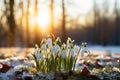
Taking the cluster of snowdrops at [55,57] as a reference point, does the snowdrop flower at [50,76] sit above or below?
below

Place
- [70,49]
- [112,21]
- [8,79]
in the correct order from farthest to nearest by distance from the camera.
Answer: [112,21]
[70,49]
[8,79]

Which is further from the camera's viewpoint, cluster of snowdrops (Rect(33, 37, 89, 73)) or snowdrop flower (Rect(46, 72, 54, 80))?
cluster of snowdrops (Rect(33, 37, 89, 73))

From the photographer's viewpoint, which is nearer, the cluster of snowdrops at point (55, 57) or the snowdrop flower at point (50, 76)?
the snowdrop flower at point (50, 76)

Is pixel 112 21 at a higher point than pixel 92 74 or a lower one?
lower

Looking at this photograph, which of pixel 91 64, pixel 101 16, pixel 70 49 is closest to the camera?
pixel 70 49

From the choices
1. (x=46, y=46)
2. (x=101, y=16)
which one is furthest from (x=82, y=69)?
(x=101, y=16)

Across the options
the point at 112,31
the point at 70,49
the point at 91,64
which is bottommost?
the point at 112,31

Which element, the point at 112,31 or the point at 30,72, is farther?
the point at 112,31

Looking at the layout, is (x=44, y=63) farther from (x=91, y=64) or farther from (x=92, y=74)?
(x=91, y=64)

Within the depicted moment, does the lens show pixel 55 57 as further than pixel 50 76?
Yes

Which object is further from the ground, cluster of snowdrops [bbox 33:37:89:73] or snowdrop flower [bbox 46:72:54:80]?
cluster of snowdrops [bbox 33:37:89:73]

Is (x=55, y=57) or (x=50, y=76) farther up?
(x=55, y=57)
